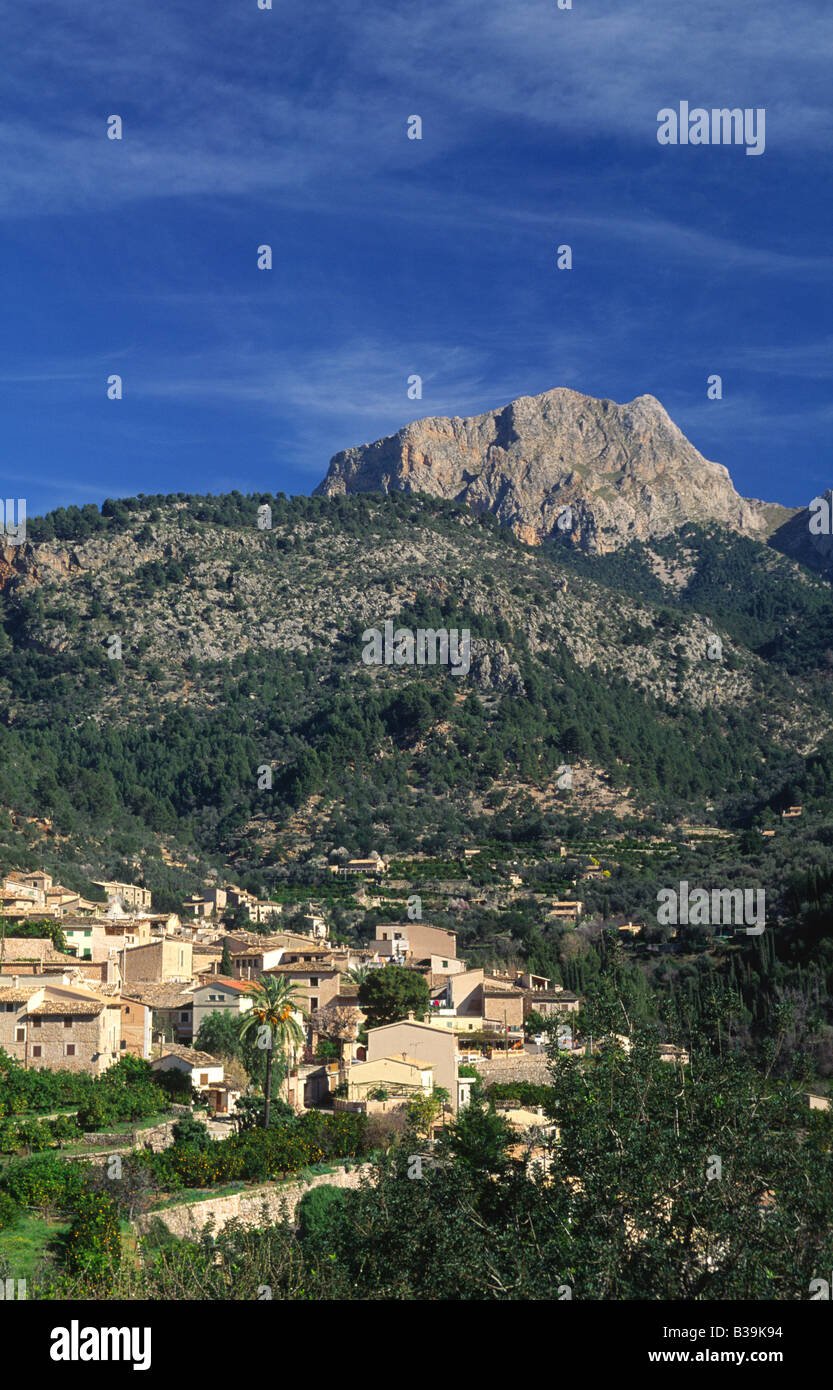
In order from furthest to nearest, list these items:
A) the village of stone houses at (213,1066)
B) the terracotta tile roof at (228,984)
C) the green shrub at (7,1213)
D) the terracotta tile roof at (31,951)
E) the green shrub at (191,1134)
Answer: the terracotta tile roof at (31,951)
the terracotta tile roof at (228,984)
the green shrub at (191,1134)
the village of stone houses at (213,1066)
the green shrub at (7,1213)

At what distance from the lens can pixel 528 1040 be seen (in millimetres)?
45688

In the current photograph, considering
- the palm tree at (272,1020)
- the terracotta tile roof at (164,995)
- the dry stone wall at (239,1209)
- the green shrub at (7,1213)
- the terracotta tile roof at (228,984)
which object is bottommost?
the dry stone wall at (239,1209)

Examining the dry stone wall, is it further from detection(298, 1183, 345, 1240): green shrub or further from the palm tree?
the palm tree

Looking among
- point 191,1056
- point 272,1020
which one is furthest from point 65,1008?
point 272,1020

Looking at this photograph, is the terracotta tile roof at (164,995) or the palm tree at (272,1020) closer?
the palm tree at (272,1020)

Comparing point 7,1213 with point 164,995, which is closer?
point 7,1213

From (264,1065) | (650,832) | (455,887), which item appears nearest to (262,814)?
(455,887)

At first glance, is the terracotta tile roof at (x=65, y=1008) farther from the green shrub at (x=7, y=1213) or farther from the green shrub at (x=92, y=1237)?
the green shrub at (x=92, y=1237)

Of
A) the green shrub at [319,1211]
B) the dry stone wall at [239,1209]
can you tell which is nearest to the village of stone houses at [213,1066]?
the dry stone wall at [239,1209]

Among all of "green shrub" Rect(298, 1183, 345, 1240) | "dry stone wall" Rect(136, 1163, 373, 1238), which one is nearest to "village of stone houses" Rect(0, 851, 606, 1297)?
"dry stone wall" Rect(136, 1163, 373, 1238)

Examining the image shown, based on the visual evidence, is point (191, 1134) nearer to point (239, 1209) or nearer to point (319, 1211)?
point (239, 1209)

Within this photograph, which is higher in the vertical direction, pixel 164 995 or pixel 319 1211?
pixel 164 995

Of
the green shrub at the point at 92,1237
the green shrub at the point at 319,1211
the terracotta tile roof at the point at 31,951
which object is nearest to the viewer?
the green shrub at the point at 92,1237
